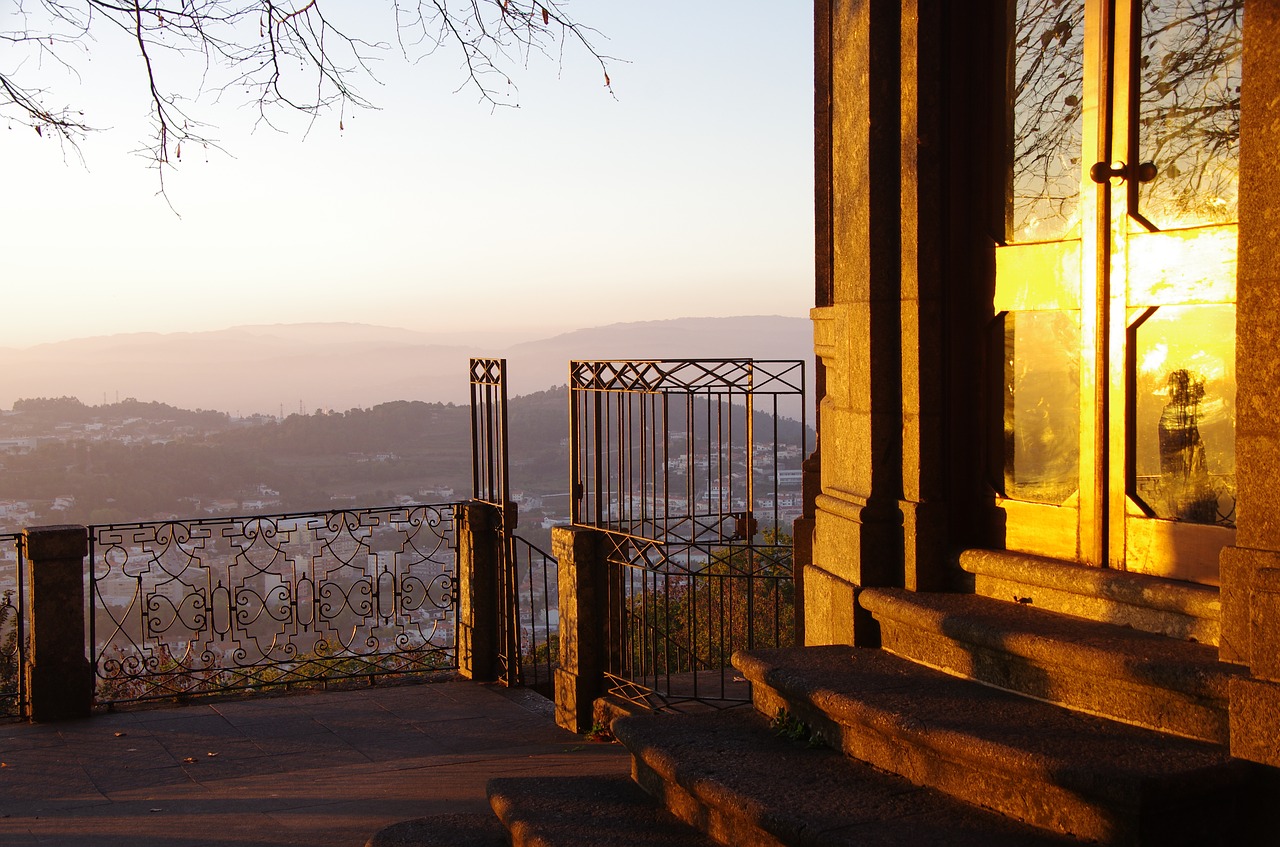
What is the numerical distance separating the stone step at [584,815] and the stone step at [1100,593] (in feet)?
A: 5.66

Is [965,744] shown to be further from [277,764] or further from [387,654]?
[387,654]

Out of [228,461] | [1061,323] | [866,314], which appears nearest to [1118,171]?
[1061,323]

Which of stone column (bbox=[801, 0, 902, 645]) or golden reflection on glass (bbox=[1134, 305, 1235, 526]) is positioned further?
stone column (bbox=[801, 0, 902, 645])

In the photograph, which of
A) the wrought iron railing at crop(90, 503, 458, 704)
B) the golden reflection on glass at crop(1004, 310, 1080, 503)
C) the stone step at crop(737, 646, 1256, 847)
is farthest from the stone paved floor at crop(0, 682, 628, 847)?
the golden reflection on glass at crop(1004, 310, 1080, 503)

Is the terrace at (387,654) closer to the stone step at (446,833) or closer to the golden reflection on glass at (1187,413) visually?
the stone step at (446,833)

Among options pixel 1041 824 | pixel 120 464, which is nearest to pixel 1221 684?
pixel 1041 824

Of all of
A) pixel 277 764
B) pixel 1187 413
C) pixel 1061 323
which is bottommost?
pixel 277 764

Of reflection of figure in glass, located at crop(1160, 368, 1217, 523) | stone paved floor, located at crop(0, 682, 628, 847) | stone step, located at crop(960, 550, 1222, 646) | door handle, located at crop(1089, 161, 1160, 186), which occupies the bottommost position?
stone paved floor, located at crop(0, 682, 628, 847)

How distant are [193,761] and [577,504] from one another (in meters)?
3.12

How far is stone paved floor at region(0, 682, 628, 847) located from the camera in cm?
610

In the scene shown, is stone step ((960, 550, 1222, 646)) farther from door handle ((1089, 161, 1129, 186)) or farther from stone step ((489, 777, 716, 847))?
stone step ((489, 777, 716, 847))

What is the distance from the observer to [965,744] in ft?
12.5

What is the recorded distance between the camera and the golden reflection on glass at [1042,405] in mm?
4945

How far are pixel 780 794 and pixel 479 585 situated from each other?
606cm
